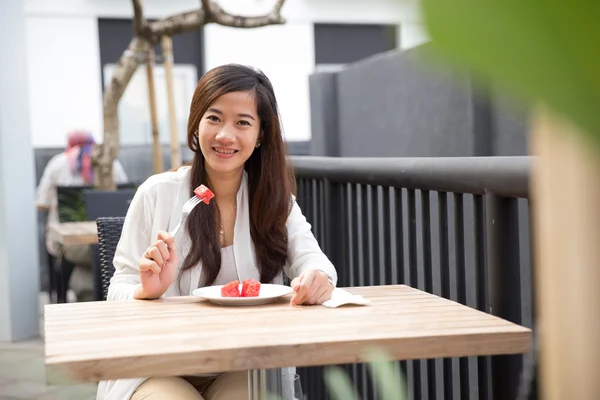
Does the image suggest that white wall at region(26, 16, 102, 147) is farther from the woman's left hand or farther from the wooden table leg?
the wooden table leg

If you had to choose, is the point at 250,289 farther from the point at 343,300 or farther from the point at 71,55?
the point at 71,55

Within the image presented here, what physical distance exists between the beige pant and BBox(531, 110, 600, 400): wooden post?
5.07 feet

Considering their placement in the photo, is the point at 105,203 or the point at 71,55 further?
the point at 71,55

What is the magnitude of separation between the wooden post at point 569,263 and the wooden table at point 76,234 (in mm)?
3910

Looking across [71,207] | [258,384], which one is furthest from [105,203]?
[258,384]

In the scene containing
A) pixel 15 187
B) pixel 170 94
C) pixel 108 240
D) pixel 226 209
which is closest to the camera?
pixel 226 209

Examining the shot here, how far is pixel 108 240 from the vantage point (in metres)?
2.30

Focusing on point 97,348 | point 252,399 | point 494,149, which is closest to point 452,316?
point 252,399

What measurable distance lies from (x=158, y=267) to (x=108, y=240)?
67 centimetres

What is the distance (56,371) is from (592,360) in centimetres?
106

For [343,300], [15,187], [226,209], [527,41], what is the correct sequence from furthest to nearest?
[15,187], [226,209], [343,300], [527,41]

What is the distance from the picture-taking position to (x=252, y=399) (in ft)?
4.97

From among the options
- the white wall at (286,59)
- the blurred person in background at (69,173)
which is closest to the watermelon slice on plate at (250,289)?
the blurred person in background at (69,173)

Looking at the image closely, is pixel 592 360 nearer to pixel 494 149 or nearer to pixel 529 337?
pixel 529 337
